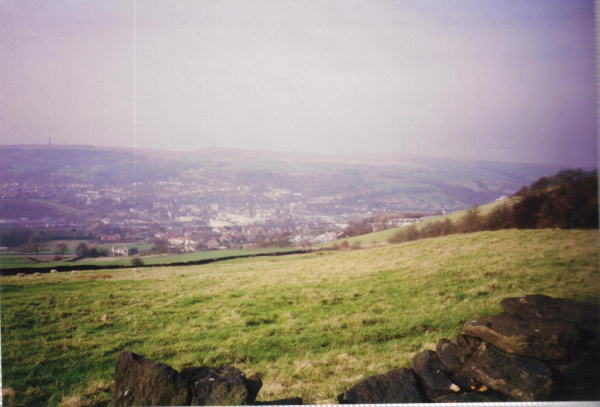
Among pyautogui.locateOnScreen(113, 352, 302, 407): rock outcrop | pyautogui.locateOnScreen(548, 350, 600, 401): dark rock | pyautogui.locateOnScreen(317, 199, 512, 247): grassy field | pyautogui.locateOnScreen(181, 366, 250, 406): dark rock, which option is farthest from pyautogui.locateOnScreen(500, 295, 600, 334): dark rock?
pyautogui.locateOnScreen(181, 366, 250, 406): dark rock

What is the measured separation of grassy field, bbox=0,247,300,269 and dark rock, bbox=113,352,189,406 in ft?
3.36

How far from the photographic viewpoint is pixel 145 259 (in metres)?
3.93

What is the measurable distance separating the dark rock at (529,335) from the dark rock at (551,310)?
75 mm

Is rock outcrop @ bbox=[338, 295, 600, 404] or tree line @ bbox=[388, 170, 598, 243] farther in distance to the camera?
tree line @ bbox=[388, 170, 598, 243]

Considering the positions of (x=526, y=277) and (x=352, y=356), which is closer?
(x=352, y=356)

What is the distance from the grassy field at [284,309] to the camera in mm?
3391

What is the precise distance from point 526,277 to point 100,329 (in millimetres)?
4516

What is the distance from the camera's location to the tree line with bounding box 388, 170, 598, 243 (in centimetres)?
410

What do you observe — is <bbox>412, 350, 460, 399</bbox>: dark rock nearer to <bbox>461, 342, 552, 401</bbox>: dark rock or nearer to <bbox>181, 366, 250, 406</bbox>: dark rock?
<bbox>461, 342, 552, 401</bbox>: dark rock

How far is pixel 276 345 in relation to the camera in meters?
3.58

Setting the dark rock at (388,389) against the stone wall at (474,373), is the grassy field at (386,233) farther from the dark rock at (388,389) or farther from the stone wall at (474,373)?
the dark rock at (388,389)

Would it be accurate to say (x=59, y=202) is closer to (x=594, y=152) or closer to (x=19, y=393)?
(x=19, y=393)

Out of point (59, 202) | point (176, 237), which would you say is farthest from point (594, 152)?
point (59, 202)

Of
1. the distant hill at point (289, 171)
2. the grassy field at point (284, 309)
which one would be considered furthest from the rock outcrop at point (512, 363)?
the distant hill at point (289, 171)
